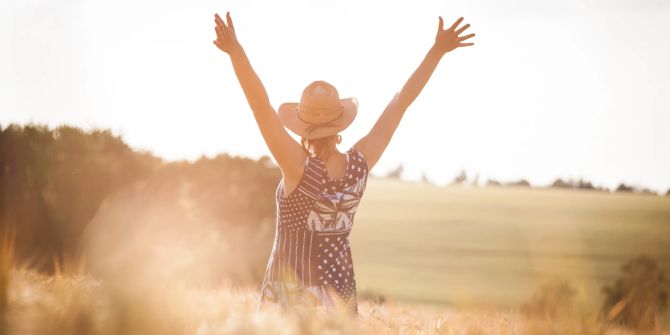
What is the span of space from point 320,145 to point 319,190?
284 millimetres

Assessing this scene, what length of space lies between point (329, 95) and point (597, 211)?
80.6 metres

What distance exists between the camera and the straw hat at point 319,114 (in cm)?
341

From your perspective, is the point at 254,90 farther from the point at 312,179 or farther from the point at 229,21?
the point at 312,179

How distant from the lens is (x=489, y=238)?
205 ft

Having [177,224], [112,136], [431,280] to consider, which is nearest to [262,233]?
[177,224]

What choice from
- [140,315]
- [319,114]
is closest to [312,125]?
[319,114]

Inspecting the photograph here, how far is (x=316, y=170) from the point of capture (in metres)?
3.18

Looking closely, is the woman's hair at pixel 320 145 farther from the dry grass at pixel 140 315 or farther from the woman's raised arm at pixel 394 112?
the dry grass at pixel 140 315

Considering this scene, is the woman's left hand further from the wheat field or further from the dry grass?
the dry grass

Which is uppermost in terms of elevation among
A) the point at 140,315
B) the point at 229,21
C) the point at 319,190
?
the point at 229,21

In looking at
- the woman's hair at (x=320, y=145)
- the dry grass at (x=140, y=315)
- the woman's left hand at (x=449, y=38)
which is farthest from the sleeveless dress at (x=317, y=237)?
the dry grass at (x=140, y=315)

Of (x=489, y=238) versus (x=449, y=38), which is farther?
(x=489, y=238)

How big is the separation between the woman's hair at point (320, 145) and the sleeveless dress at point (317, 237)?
4.1 inches

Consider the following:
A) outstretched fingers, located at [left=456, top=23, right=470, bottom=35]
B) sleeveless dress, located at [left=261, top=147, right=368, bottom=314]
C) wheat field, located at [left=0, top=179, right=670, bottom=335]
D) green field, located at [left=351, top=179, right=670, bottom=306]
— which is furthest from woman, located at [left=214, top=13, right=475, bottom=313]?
green field, located at [left=351, top=179, right=670, bottom=306]
